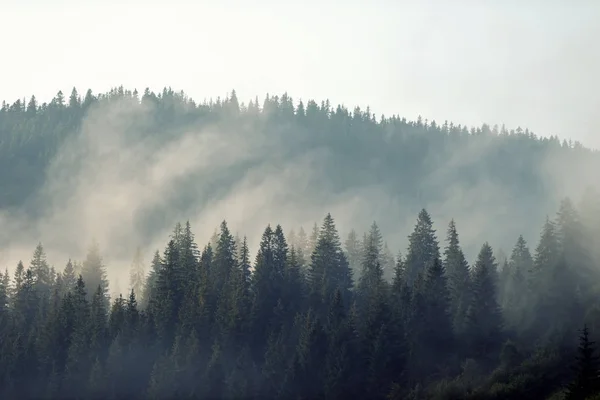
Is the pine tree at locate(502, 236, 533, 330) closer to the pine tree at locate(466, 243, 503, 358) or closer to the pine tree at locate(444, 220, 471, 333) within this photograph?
the pine tree at locate(466, 243, 503, 358)

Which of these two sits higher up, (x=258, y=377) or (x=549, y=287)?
(x=549, y=287)

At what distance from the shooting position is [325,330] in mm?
88688

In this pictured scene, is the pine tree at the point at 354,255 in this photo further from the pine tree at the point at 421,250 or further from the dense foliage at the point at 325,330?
the pine tree at the point at 421,250

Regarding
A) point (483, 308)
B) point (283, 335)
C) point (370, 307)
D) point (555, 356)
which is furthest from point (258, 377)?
point (555, 356)

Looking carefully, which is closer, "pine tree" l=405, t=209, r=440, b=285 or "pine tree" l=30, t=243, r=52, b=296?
"pine tree" l=405, t=209, r=440, b=285

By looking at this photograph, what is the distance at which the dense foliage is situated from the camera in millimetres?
80062

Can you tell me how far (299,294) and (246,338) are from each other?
1035cm

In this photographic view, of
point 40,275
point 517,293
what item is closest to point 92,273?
point 40,275

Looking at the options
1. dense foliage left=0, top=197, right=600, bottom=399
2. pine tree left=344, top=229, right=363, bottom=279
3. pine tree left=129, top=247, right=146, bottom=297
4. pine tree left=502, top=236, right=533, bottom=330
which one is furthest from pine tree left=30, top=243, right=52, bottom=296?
pine tree left=502, top=236, right=533, bottom=330

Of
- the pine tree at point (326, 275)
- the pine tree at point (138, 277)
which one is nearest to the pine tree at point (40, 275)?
the pine tree at point (138, 277)

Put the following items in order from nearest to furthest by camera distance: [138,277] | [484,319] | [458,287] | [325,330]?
[484,319] → [325,330] → [458,287] → [138,277]

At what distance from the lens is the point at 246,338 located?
3797 inches

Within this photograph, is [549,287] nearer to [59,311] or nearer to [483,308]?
[483,308]

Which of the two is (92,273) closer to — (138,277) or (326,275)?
(138,277)
